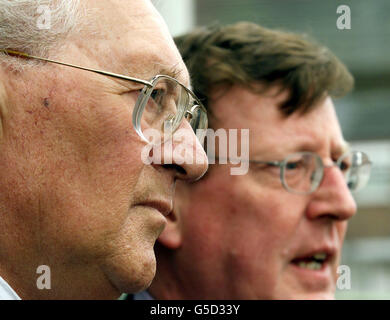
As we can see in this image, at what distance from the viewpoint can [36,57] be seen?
1662mm

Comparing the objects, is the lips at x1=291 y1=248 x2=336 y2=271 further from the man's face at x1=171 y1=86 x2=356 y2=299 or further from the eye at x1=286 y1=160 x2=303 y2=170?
the eye at x1=286 y1=160 x2=303 y2=170

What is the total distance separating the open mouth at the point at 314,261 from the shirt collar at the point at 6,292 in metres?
1.29

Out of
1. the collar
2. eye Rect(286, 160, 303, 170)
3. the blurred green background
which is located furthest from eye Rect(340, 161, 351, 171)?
the blurred green background

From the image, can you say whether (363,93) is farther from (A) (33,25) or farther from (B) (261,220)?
(A) (33,25)

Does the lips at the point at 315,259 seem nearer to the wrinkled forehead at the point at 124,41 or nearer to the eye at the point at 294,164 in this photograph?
the eye at the point at 294,164

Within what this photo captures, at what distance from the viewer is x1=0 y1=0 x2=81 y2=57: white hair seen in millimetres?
1658

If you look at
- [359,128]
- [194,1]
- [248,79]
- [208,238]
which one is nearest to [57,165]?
[208,238]

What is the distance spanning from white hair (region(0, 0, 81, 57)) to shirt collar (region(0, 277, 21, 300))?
572 mm

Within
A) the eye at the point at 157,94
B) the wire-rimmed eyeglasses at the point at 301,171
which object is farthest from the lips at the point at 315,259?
the eye at the point at 157,94

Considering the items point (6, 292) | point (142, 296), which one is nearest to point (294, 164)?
point (142, 296)

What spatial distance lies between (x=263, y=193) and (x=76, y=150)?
1.09m

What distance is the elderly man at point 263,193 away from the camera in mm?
2535

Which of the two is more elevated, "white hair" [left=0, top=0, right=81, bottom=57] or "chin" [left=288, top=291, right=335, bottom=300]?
"white hair" [left=0, top=0, right=81, bottom=57]

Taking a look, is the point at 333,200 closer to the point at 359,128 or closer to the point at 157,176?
the point at 157,176
